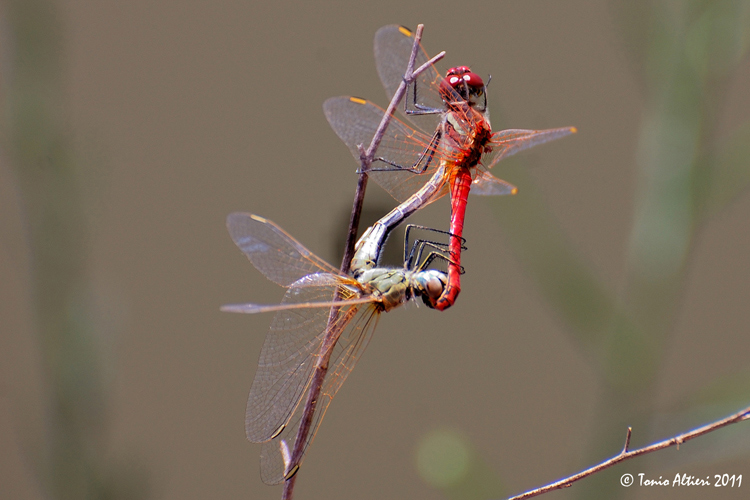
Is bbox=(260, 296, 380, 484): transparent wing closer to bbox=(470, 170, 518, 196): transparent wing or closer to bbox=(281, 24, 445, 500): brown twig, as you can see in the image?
bbox=(281, 24, 445, 500): brown twig

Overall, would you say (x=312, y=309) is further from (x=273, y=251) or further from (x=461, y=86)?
(x=461, y=86)

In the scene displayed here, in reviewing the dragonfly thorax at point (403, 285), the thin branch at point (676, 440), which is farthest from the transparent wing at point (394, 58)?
the thin branch at point (676, 440)

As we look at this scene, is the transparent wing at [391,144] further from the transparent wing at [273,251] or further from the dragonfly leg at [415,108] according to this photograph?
the transparent wing at [273,251]

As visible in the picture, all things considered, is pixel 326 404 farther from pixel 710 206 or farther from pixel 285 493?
pixel 710 206

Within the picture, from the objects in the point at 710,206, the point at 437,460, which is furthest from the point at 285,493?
the point at 710,206

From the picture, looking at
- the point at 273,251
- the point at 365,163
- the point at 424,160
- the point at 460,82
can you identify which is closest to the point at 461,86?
the point at 460,82

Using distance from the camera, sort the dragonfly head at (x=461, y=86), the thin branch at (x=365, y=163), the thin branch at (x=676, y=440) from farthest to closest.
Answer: the dragonfly head at (x=461, y=86) → the thin branch at (x=365, y=163) → the thin branch at (x=676, y=440)

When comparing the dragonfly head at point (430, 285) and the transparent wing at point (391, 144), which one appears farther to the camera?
the transparent wing at point (391, 144)
